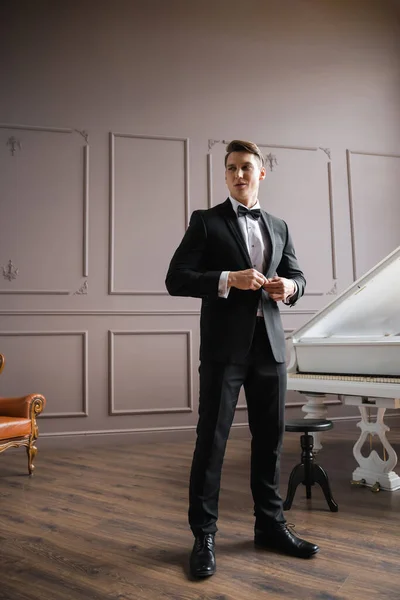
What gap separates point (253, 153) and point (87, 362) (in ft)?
9.93

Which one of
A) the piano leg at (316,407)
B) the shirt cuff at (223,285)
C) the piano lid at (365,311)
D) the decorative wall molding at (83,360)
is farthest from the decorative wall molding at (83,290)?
the shirt cuff at (223,285)

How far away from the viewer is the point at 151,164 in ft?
15.7

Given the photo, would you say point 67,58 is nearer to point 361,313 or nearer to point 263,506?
point 361,313

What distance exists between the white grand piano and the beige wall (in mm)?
1749

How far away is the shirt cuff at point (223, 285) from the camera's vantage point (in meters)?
1.74

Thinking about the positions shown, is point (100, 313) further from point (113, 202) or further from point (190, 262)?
point (190, 262)

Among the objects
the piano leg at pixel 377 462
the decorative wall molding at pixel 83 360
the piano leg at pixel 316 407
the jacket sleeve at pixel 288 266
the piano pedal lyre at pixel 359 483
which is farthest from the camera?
the decorative wall molding at pixel 83 360

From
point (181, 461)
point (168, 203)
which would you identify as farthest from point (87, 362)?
point (168, 203)

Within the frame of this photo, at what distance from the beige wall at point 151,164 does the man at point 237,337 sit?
272 centimetres

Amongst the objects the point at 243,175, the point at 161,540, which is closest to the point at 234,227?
the point at 243,175

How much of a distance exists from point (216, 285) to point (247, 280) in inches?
4.4

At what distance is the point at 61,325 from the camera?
443cm

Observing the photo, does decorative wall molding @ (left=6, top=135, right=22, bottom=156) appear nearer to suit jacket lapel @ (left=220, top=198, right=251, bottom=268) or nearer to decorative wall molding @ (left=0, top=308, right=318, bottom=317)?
decorative wall molding @ (left=0, top=308, right=318, bottom=317)

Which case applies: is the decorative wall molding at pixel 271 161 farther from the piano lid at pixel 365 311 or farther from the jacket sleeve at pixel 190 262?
the jacket sleeve at pixel 190 262
